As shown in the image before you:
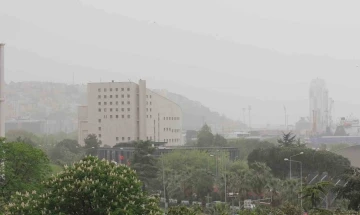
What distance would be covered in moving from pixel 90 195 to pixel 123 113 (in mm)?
117939

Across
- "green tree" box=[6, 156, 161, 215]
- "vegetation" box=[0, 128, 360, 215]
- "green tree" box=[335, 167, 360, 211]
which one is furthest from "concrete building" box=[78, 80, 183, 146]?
"green tree" box=[6, 156, 161, 215]

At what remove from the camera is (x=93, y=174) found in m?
27.3

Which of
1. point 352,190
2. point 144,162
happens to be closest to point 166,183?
point 144,162

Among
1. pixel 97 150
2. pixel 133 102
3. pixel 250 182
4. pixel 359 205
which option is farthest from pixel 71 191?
pixel 133 102

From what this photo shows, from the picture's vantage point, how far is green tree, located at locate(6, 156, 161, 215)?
26.8 meters

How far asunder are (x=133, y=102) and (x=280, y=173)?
6494cm

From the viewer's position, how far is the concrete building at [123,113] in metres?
143

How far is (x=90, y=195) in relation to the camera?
26.8 m

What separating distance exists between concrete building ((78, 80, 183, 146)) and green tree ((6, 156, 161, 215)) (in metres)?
113

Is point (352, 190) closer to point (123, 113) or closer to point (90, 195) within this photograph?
point (90, 195)

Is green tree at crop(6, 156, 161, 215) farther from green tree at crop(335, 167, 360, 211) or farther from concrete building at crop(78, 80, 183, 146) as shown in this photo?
concrete building at crop(78, 80, 183, 146)

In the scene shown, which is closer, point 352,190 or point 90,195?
point 90,195

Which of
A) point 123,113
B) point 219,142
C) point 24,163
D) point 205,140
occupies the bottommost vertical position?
point 24,163

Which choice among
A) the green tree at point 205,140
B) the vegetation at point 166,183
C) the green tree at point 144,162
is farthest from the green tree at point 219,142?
the green tree at point 144,162
